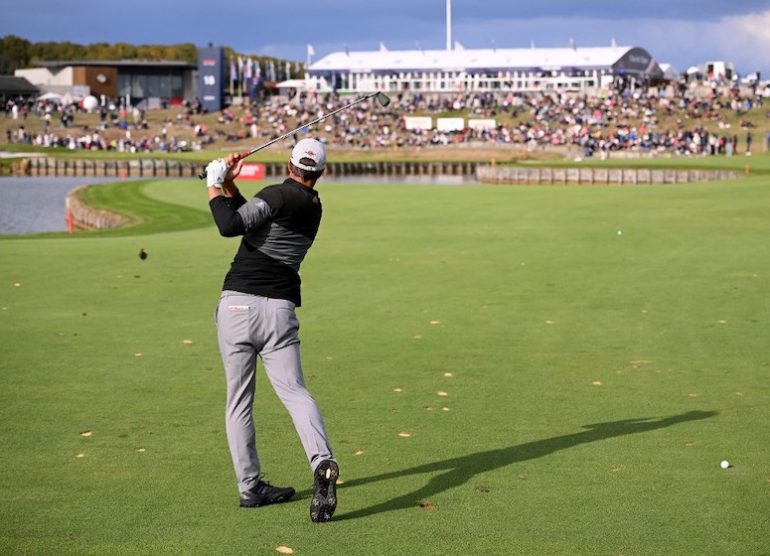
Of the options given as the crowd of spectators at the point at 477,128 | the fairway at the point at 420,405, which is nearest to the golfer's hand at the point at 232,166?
the fairway at the point at 420,405

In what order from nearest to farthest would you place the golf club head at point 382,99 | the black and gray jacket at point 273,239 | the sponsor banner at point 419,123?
1. the black and gray jacket at point 273,239
2. the golf club head at point 382,99
3. the sponsor banner at point 419,123

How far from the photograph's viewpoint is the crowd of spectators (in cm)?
10225

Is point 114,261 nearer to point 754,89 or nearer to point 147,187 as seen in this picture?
point 147,187

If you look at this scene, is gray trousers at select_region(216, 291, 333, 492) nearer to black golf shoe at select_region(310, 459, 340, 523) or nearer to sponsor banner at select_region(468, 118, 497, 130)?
black golf shoe at select_region(310, 459, 340, 523)

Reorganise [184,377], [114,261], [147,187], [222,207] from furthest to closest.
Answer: [147,187] → [114,261] → [184,377] → [222,207]

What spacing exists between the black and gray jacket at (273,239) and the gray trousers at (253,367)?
4.0 inches

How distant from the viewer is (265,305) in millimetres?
8000

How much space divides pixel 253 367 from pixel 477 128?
4262 inches

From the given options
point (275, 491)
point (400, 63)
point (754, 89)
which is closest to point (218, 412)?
point (275, 491)

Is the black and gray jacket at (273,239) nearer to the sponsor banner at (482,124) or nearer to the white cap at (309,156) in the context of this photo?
the white cap at (309,156)

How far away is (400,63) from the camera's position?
6127 inches

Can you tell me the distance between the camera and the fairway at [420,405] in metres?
7.69

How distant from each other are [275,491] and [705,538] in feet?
8.88

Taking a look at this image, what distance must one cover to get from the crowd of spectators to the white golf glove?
87282 millimetres
